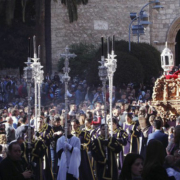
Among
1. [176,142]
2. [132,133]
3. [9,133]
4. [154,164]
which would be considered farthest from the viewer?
[9,133]

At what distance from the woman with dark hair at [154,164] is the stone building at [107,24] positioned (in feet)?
81.5

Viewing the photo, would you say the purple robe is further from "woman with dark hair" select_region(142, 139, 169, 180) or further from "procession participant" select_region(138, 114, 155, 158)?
"woman with dark hair" select_region(142, 139, 169, 180)

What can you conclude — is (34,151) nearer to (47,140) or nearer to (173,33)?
(47,140)

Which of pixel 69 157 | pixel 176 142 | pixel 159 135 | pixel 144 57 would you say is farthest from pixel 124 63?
pixel 176 142

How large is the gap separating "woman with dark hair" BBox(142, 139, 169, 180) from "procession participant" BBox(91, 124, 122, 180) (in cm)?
437

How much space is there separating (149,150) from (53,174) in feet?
20.2

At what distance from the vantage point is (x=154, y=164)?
20.3 ft

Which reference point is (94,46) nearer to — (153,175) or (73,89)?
(73,89)

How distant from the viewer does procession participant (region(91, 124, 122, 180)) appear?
1069 centimetres

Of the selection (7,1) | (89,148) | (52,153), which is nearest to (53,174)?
(52,153)

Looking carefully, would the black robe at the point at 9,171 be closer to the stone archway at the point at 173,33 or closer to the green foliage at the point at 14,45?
the green foliage at the point at 14,45

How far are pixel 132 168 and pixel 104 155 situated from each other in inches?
178

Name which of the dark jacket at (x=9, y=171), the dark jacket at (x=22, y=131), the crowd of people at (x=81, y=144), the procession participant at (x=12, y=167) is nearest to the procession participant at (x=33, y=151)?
the crowd of people at (x=81, y=144)

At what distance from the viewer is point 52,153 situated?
1259 centimetres
